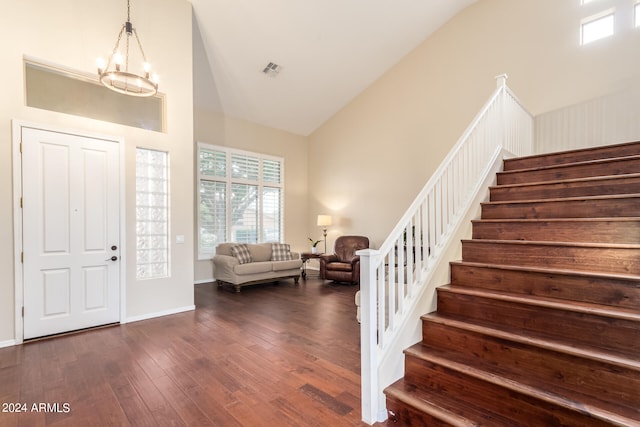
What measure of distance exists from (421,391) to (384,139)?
563 cm

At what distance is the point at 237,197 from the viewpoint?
706 cm

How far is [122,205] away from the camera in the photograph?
12.9ft

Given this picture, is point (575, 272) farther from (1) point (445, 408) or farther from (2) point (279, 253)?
(2) point (279, 253)

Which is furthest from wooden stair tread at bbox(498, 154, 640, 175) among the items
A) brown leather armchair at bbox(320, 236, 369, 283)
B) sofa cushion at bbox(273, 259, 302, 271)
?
sofa cushion at bbox(273, 259, 302, 271)

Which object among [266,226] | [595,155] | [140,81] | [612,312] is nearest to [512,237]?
[612,312]

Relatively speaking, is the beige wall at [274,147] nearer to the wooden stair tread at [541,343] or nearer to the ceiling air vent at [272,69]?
the ceiling air vent at [272,69]

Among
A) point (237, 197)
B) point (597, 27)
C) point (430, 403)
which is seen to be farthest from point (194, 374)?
point (597, 27)

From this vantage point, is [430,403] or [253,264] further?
[253,264]

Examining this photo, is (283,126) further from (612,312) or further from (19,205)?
(612,312)

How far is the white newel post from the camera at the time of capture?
6.32 feet

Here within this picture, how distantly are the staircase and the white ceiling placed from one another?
4211 mm

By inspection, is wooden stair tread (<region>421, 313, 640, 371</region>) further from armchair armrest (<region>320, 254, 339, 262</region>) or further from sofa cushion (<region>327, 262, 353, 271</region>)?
armchair armrest (<region>320, 254, 339, 262</region>)

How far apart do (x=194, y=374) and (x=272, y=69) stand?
17.6 feet

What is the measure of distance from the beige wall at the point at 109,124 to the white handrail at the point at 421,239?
3.12m
